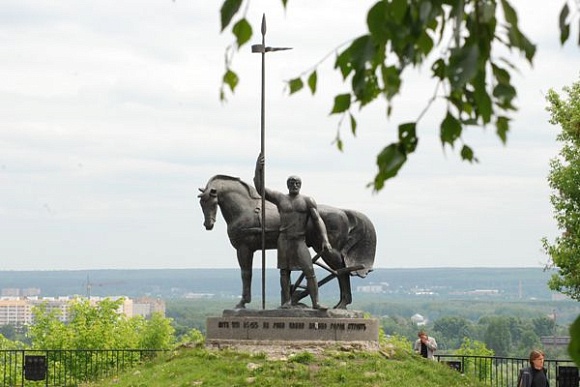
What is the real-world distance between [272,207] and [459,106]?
54.9 feet

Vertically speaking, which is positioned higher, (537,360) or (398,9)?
(398,9)

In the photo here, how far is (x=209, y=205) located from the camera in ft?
67.5

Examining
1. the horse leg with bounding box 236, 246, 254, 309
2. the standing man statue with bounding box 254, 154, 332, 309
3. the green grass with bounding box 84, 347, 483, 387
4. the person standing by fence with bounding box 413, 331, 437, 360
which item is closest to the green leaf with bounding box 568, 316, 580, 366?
the green grass with bounding box 84, 347, 483, 387

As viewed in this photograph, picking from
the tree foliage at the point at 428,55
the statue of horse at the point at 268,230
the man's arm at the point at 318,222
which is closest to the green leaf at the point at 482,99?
the tree foliage at the point at 428,55

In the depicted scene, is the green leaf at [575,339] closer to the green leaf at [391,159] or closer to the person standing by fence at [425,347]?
the green leaf at [391,159]

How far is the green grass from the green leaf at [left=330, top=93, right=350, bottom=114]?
1348 cm

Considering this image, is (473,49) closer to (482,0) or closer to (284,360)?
(482,0)

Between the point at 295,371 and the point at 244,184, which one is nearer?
the point at 295,371

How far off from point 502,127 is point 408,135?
0.38 m

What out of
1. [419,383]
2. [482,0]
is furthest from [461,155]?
[419,383]

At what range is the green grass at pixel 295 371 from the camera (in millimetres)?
17672

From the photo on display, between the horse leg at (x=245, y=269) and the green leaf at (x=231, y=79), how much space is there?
16542 mm

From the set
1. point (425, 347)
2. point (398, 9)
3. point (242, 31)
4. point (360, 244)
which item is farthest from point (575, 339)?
point (425, 347)

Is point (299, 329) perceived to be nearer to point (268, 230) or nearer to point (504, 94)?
Answer: point (268, 230)
